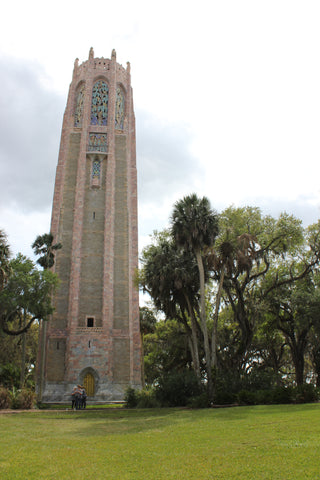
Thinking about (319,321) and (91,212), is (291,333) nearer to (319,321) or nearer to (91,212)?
(319,321)

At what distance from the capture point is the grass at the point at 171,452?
605 cm

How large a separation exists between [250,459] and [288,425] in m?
4.47

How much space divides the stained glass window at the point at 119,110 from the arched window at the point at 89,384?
2605cm

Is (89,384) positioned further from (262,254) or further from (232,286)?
(262,254)

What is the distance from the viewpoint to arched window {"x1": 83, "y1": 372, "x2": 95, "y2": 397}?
3284 cm

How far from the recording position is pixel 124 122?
147ft

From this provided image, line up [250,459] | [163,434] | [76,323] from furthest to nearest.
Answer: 1. [76,323]
2. [163,434]
3. [250,459]

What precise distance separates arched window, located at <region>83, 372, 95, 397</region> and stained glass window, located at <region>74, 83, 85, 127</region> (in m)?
26.3

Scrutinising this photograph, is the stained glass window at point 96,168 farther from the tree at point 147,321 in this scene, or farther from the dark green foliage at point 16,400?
the dark green foliage at point 16,400

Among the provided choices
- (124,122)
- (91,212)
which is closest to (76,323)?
(91,212)

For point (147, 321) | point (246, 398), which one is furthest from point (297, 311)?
point (147, 321)

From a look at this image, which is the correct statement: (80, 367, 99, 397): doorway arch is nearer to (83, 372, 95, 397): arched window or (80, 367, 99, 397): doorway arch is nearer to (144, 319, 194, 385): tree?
(83, 372, 95, 397): arched window

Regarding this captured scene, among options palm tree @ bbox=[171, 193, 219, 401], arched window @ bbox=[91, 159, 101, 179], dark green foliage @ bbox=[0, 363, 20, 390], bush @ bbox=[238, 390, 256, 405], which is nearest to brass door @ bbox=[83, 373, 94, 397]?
dark green foliage @ bbox=[0, 363, 20, 390]

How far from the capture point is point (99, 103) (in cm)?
4416
